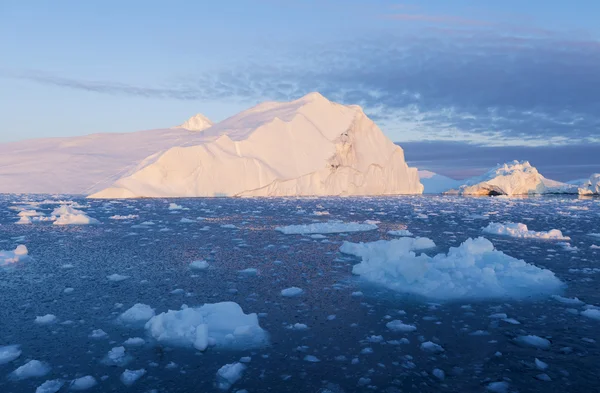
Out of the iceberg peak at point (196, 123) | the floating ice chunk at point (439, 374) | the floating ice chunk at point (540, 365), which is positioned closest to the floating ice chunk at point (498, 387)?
the floating ice chunk at point (439, 374)

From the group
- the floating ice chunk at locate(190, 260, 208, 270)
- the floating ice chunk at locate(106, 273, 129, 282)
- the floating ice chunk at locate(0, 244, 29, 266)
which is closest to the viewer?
the floating ice chunk at locate(106, 273, 129, 282)

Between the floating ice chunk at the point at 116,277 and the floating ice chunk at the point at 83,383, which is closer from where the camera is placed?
the floating ice chunk at the point at 83,383

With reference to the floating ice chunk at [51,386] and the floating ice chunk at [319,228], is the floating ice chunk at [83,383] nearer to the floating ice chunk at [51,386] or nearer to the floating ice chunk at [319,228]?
the floating ice chunk at [51,386]

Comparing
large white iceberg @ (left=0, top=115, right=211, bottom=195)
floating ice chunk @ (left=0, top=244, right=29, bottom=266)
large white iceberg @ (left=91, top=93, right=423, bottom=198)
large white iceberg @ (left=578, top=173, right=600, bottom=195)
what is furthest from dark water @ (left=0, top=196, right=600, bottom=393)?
large white iceberg @ (left=578, top=173, right=600, bottom=195)

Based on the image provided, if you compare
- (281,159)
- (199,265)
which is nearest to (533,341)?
(199,265)

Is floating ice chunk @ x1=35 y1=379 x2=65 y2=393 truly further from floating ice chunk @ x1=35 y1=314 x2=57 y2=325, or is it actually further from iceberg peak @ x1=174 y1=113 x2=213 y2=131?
iceberg peak @ x1=174 y1=113 x2=213 y2=131

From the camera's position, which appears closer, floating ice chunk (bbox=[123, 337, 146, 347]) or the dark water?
the dark water
